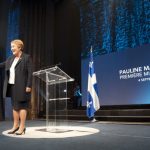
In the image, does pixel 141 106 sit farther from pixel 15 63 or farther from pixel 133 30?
pixel 15 63

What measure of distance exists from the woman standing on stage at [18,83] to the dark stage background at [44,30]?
474 centimetres

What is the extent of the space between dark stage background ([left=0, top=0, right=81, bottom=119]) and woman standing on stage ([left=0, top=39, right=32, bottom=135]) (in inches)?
186

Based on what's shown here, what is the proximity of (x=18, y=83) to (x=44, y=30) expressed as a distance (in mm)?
5797

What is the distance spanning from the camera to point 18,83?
335 centimetres

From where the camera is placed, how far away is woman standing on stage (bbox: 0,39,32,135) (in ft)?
Result: 10.9

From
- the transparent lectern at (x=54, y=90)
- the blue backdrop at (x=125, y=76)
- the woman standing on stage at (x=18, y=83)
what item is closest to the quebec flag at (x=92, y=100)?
the blue backdrop at (x=125, y=76)

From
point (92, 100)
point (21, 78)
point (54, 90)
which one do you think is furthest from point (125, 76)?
point (21, 78)

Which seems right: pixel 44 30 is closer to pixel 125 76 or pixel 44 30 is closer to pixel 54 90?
pixel 125 76

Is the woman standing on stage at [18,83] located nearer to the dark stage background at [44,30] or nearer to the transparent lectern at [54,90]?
the transparent lectern at [54,90]

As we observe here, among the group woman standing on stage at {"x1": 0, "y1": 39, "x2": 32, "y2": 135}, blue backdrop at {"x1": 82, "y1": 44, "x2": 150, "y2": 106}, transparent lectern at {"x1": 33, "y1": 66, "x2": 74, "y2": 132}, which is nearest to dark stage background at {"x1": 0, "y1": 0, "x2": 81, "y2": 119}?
blue backdrop at {"x1": 82, "y1": 44, "x2": 150, "y2": 106}

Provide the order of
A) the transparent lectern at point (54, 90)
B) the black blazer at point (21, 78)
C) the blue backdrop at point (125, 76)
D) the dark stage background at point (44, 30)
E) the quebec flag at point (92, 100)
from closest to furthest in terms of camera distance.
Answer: the black blazer at point (21, 78)
the transparent lectern at point (54, 90)
the quebec flag at point (92, 100)
the blue backdrop at point (125, 76)
the dark stage background at point (44, 30)

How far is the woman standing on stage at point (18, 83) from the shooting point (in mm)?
3326

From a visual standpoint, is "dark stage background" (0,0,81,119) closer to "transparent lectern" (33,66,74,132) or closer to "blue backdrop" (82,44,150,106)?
"blue backdrop" (82,44,150,106)

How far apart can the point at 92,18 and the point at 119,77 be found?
6.53 ft
